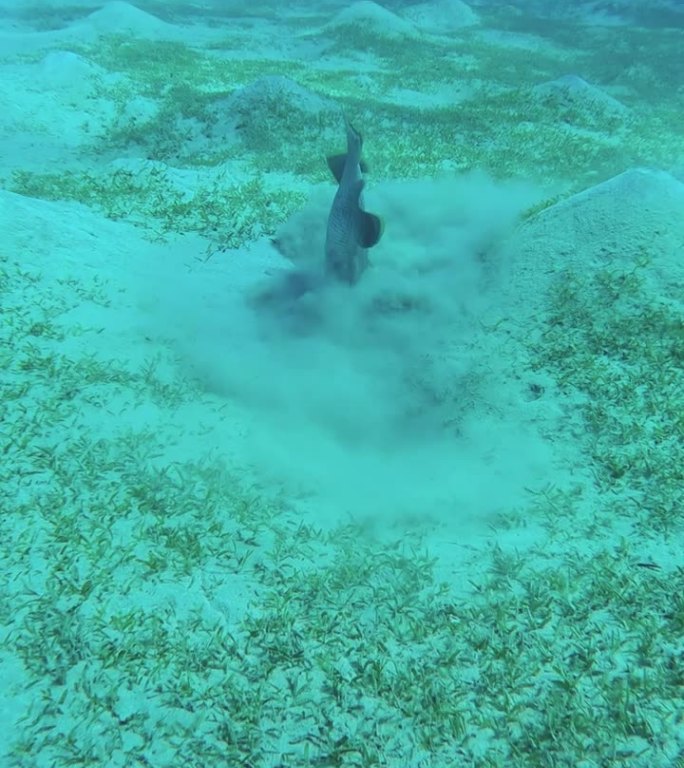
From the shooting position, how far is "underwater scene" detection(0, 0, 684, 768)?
2.52 m

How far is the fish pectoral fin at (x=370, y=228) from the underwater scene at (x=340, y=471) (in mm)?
25

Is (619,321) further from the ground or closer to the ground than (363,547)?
further from the ground

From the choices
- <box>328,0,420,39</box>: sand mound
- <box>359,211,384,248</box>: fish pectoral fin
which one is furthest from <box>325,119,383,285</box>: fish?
<box>328,0,420,39</box>: sand mound

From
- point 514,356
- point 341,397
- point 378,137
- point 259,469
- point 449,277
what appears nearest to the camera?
point 259,469

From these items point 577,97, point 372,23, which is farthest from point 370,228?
point 372,23

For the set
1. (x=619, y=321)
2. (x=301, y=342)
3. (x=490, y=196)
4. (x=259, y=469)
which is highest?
(x=490, y=196)

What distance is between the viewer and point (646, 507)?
11.3 feet

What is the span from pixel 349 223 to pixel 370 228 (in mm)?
353

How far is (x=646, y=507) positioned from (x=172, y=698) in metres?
2.99

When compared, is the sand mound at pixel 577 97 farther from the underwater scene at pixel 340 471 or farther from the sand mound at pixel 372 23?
the sand mound at pixel 372 23

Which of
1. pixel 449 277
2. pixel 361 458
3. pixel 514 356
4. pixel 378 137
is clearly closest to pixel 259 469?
pixel 361 458

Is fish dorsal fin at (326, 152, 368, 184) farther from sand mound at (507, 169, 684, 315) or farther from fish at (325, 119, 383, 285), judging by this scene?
sand mound at (507, 169, 684, 315)

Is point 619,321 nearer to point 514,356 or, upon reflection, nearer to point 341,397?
point 514,356

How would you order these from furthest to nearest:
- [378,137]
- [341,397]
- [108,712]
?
[378,137]
[341,397]
[108,712]
